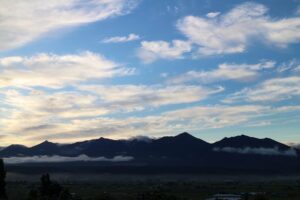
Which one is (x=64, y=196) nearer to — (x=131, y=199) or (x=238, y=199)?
(x=131, y=199)

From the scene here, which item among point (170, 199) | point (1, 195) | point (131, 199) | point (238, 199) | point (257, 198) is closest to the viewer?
point (257, 198)

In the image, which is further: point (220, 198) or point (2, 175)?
point (220, 198)

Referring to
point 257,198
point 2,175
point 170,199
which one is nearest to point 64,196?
point 2,175

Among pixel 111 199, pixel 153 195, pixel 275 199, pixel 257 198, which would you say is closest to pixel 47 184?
pixel 111 199

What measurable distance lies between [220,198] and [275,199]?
71.3ft

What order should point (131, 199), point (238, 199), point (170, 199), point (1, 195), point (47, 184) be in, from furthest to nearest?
point (238, 199) → point (131, 199) → point (47, 184) → point (1, 195) → point (170, 199)

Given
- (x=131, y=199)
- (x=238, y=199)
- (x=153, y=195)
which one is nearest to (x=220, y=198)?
(x=238, y=199)

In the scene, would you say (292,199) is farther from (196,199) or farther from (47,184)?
(47,184)

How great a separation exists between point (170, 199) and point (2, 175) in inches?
1749

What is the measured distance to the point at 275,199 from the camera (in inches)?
6796

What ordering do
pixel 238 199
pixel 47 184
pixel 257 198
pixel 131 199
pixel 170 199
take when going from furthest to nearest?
pixel 238 199 → pixel 131 199 → pixel 47 184 → pixel 170 199 → pixel 257 198

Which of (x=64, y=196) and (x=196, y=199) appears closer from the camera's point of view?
(x=64, y=196)

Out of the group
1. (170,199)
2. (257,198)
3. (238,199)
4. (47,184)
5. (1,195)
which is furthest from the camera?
(238,199)

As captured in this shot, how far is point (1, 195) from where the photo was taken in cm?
13362
